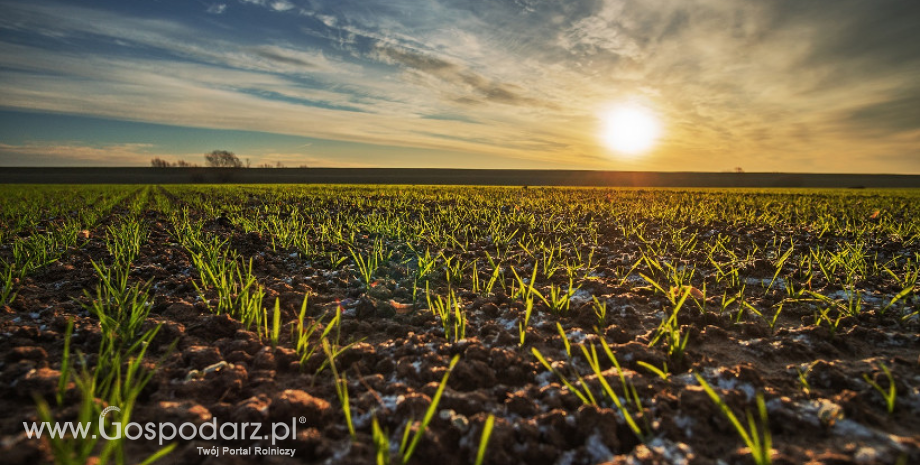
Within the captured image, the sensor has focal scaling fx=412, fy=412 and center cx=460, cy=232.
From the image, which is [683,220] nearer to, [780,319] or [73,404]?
[780,319]

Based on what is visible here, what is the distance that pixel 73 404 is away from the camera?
57.1 inches

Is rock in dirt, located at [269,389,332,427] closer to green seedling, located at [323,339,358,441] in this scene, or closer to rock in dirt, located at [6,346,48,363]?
green seedling, located at [323,339,358,441]

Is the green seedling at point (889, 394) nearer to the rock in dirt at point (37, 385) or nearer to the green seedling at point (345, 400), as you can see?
the green seedling at point (345, 400)

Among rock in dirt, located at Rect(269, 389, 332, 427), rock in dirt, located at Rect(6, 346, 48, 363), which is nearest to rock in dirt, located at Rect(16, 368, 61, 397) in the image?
rock in dirt, located at Rect(6, 346, 48, 363)

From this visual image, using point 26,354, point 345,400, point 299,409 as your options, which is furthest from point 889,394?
point 26,354

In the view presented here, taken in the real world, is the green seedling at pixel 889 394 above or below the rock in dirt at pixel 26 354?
above

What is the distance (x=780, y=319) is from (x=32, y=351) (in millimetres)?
3837

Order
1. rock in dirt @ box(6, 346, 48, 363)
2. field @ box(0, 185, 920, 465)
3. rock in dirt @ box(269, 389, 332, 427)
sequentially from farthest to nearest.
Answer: rock in dirt @ box(6, 346, 48, 363) < rock in dirt @ box(269, 389, 332, 427) < field @ box(0, 185, 920, 465)

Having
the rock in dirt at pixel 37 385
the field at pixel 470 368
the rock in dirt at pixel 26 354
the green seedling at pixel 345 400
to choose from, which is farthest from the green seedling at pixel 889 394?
the rock in dirt at pixel 26 354

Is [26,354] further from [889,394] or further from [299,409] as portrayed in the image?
[889,394]

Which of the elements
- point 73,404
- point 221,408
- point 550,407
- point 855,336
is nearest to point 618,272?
point 855,336

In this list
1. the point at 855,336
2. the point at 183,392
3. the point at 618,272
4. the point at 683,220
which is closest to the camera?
the point at 183,392

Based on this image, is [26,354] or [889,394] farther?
[26,354]

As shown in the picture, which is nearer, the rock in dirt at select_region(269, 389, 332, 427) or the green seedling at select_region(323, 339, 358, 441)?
the green seedling at select_region(323, 339, 358, 441)
